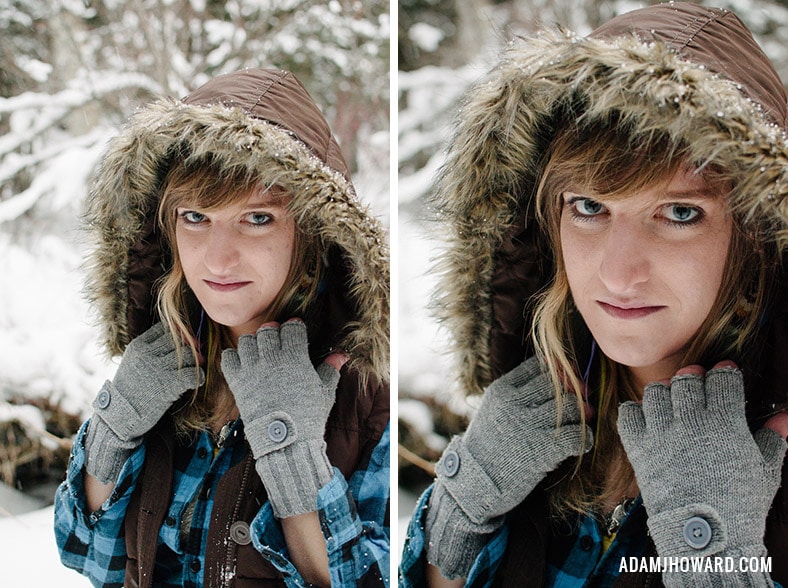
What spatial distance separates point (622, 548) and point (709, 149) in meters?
0.63

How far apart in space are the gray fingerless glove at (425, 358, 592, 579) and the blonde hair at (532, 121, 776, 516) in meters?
0.04

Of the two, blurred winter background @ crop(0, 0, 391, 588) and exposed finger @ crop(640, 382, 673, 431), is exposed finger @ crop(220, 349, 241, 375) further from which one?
exposed finger @ crop(640, 382, 673, 431)

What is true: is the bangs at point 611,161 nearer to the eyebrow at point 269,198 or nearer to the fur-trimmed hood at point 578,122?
the fur-trimmed hood at point 578,122

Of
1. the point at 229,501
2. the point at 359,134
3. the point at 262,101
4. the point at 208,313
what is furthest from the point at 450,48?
the point at 229,501

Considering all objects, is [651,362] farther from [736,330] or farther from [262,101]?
[262,101]

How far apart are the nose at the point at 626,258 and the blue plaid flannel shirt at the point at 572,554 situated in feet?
1.16

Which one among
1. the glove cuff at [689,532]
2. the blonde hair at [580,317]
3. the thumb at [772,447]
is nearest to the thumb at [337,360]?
the blonde hair at [580,317]

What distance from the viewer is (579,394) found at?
4.16 ft

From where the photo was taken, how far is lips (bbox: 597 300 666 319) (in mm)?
1136

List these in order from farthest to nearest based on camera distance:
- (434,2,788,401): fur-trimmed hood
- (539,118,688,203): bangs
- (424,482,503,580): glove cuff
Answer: (424,482,503,580): glove cuff < (539,118,688,203): bangs < (434,2,788,401): fur-trimmed hood

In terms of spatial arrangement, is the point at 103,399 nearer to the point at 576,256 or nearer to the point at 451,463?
the point at 451,463

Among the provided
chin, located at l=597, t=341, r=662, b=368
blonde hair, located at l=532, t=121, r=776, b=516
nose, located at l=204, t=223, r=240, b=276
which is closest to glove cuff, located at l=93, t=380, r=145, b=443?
nose, located at l=204, t=223, r=240, b=276

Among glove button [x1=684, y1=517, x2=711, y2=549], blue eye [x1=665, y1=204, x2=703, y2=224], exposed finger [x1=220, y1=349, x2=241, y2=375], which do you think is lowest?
glove button [x1=684, y1=517, x2=711, y2=549]

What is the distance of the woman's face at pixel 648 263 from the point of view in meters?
1.09
